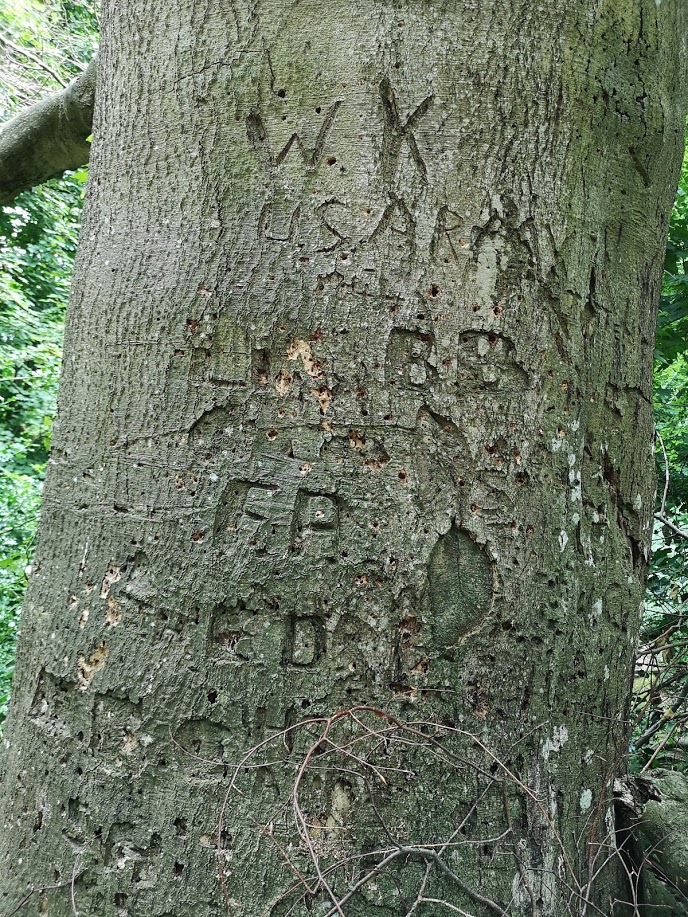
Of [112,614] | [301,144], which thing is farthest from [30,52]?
[112,614]

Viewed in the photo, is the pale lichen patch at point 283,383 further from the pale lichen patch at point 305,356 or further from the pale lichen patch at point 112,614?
the pale lichen patch at point 112,614

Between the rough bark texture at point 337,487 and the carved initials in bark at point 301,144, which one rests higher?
the carved initials in bark at point 301,144

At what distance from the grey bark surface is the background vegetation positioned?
0.69m

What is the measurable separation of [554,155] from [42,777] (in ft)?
5.52

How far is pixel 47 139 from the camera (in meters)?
3.32

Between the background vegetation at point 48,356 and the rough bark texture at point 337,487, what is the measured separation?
930 mm

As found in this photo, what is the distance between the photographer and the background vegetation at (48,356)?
3496 millimetres

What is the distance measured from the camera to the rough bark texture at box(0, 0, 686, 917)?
1522 mm

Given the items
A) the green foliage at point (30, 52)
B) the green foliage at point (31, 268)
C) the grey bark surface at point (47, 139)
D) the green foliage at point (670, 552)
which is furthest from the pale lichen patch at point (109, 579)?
the green foliage at point (30, 52)

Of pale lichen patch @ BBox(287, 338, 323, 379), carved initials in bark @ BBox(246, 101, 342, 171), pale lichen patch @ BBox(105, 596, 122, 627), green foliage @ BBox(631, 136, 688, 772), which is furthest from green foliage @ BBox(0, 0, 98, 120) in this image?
pale lichen patch @ BBox(105, 596, 122, 627)

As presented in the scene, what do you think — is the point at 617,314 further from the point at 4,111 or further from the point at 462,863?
the point at 4,111

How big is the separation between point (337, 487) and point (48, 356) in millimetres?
9062

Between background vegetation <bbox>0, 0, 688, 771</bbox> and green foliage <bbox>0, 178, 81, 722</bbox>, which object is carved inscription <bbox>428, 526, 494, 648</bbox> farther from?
green foliage <bbox>0, 178, 81, 722</bbox>

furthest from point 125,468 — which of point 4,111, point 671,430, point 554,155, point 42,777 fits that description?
point 4,111
